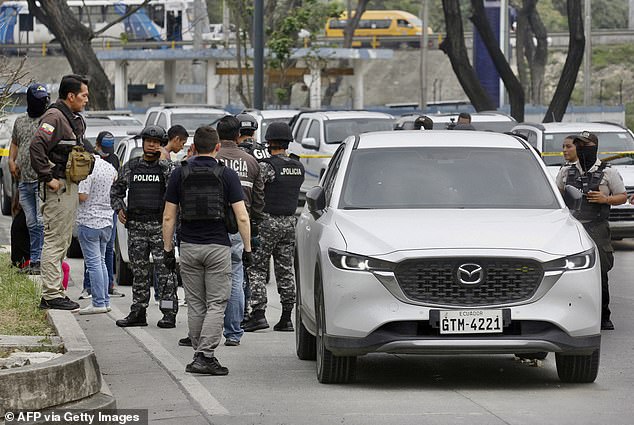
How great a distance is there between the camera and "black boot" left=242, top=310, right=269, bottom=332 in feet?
Answer: 42.8

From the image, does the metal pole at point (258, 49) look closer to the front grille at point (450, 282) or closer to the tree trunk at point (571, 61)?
the tree trunk at point (571, 61)

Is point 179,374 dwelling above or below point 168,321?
above

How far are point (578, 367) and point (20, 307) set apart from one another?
17.3ft

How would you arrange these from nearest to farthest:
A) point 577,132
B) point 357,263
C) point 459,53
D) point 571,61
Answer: point 357,263, point 577,132, point 571,61, point 459,53

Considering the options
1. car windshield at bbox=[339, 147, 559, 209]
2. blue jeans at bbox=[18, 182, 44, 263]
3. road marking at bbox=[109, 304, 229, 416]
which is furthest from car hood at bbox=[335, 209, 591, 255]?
blue jeans at bbox=[18, 182, 44, 263]

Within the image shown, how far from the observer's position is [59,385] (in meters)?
8.52

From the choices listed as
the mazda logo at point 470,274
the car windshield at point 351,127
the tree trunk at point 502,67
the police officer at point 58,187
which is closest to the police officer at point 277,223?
the police officer at point 58,187

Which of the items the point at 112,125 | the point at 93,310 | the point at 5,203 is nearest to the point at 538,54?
the point at 112,125

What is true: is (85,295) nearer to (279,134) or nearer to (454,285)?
(279,134)

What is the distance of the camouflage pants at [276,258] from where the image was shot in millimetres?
12984

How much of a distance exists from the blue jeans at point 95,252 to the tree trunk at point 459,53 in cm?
2398

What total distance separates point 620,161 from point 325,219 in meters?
13.4

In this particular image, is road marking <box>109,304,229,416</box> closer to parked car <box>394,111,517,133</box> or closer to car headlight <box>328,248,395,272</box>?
car headlight <box>328,248,395,272</box>

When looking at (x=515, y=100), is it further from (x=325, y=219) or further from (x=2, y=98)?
(x=325, y=219)
